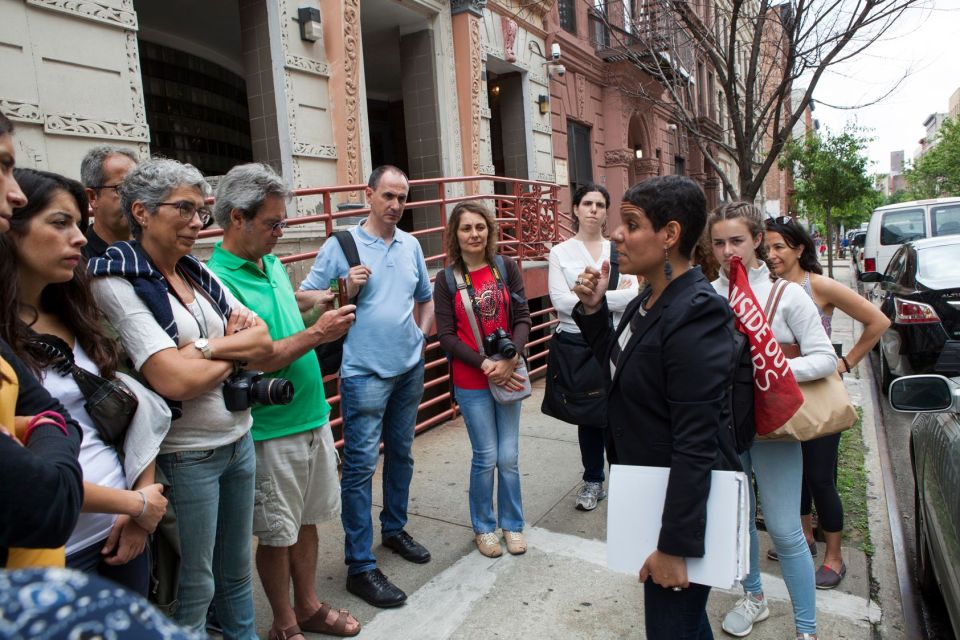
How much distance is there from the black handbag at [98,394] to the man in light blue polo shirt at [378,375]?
59.3 inches

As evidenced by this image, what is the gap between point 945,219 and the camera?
11.4 meters

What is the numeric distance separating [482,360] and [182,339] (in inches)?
70.5

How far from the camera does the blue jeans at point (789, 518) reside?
2.62 meters

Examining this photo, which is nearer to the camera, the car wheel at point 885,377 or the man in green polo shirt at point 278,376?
the man in green polo shirt at point 278,376

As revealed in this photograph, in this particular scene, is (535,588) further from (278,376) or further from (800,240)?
(800,240)

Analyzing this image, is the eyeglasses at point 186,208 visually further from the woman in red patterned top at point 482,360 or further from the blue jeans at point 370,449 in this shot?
the woman in red patterned top at point 482,360

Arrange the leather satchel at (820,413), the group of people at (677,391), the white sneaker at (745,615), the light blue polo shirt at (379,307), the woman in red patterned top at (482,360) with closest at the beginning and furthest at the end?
the group of people at (677,391), the leather satchel at (820,413), the white sneaker at (745,615), the light blue polo shirt at (379,307), the woman in red patterned top at (482,360)

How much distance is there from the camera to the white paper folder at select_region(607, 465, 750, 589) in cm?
183

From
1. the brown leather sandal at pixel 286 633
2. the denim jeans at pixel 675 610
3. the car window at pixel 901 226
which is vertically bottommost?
the brown leather sandal at pixel 286 633

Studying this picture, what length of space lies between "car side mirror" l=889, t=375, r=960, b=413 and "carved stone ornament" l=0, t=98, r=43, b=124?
5.78 m

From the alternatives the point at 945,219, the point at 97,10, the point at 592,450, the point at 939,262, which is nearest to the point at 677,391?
the point at 592,450

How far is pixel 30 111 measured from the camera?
4914mm

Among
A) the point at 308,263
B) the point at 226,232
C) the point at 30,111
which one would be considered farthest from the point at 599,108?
the point at 226,232

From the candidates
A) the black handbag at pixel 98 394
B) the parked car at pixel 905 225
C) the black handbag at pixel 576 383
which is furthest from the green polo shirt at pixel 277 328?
the parked car at pixel 905 225
